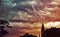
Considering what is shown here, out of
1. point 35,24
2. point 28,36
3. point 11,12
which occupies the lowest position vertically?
point 28,36

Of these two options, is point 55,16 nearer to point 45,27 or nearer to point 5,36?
point 45,27

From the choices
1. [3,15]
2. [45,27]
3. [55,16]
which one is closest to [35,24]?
[45,27]

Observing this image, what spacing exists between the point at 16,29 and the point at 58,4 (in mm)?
1230

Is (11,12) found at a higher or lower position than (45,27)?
higher

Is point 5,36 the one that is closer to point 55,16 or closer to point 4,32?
point 4,32

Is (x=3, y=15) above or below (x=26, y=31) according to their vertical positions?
above

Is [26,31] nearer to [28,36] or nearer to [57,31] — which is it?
[28,36]

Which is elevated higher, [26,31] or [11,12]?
[11,12]

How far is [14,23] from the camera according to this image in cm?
464

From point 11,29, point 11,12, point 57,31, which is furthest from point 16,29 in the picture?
point 57,31

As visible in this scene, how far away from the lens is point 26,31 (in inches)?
181

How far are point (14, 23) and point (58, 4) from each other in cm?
121

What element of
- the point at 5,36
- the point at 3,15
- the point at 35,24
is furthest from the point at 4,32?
the point at 35,24

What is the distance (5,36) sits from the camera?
461 centimetres
